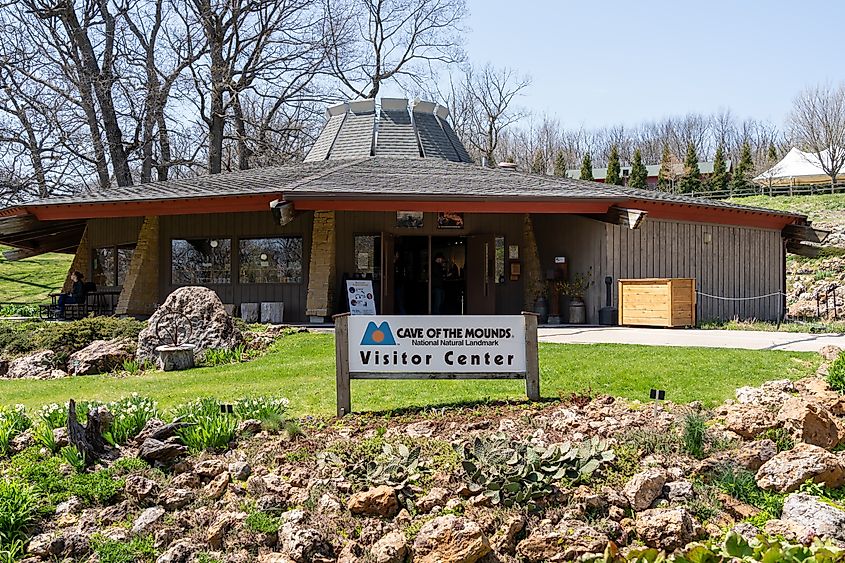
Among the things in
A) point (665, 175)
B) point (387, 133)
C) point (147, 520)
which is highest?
point (665, 175)

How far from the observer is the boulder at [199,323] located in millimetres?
11086

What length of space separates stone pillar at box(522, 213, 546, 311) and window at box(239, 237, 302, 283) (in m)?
4.99

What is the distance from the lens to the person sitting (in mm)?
17344

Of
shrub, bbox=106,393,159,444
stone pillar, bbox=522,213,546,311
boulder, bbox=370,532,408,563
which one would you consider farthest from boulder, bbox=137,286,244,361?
stone pillar, bbox=522,213,546,311

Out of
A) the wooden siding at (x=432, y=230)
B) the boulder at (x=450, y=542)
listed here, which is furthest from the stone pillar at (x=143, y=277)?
the boulder at (x=450, y=542)

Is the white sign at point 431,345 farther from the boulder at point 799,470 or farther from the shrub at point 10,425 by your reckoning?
the shrub at point 10,425

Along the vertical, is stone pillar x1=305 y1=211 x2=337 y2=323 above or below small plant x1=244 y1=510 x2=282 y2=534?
above

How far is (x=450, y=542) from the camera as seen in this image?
4461 mm

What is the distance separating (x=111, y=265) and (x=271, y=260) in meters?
4.78

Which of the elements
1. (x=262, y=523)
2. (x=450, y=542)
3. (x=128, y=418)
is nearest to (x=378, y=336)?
(x=128, y=418)

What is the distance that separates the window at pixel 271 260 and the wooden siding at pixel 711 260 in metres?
6.34

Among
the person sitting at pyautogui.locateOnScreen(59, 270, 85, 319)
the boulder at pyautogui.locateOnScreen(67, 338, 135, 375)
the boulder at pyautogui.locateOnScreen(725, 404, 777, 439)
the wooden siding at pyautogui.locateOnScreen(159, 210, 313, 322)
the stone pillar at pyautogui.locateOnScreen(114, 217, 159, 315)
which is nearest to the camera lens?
the boulder at pyautogui.locateOnScreen(725, 404, 777, 439)

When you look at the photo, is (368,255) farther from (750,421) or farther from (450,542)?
(450,542)

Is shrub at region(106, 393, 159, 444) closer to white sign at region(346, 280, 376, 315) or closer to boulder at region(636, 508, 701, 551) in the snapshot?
boulder at region(636, 508, 701, 551)
